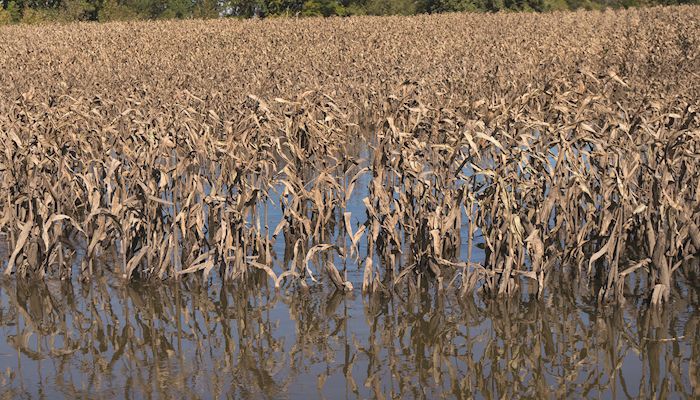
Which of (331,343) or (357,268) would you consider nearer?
(331,343)

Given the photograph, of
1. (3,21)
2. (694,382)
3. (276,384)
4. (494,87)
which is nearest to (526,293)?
(694,382)

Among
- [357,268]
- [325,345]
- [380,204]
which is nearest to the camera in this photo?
[325,345]

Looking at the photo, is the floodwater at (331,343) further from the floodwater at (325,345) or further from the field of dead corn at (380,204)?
the field of dead corn at (380,204)

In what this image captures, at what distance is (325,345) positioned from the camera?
21.4 ft

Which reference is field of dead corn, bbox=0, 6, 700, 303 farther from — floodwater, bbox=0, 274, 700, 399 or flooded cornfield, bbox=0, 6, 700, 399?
floodwater, bbox=0, 274, 700, 399

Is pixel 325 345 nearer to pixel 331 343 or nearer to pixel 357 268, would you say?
pixel 331 343

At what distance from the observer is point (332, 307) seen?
7270mm

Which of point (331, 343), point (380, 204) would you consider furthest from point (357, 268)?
point (331, 343)

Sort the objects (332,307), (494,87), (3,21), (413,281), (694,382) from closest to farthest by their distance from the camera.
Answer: (694,382)
(332,307)
(413,281)
(494,87)
(3,21)

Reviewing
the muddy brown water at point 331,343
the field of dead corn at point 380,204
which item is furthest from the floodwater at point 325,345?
the field of dead corn at point 380,204

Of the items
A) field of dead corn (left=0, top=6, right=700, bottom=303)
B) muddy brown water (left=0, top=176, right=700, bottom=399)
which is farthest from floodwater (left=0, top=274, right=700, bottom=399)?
field of dead corn (left=0, top=6, right=700, bottom=303)

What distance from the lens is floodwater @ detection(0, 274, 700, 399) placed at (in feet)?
18.9

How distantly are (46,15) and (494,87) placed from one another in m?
40.7

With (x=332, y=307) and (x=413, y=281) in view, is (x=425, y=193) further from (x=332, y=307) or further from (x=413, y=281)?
(x=332, y=307)
